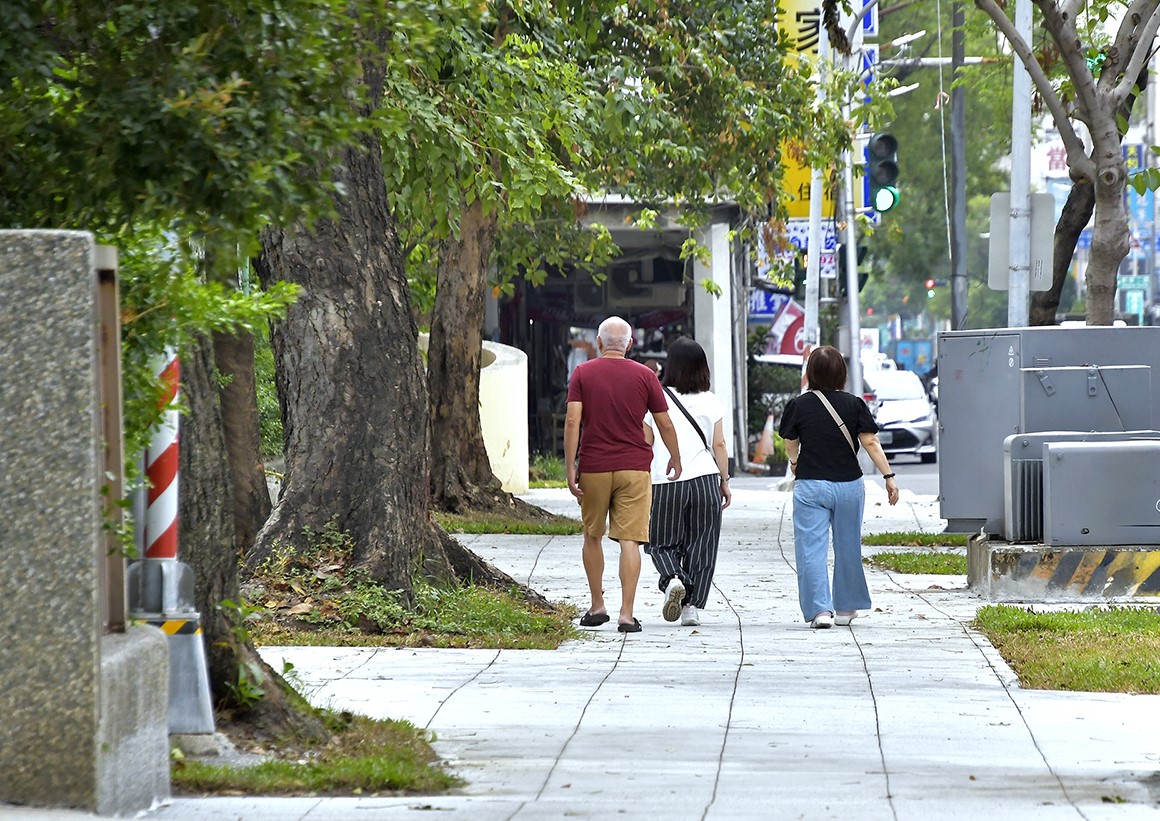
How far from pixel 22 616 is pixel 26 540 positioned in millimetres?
207

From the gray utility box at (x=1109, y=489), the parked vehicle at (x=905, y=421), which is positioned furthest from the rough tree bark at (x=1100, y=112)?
the parked vehicle at (x=905, y=421)

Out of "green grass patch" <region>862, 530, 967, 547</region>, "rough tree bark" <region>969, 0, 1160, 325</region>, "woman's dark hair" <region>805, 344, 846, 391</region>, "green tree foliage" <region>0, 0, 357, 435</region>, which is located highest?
"rough tree bark" <region>969, 0, 1160, 325</region>

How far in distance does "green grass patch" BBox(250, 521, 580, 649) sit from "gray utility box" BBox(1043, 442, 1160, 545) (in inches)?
132

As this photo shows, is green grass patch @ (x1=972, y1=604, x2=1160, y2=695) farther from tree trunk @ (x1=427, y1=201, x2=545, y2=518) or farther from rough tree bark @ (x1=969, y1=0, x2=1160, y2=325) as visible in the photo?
tree trunk @ (x1=427, y1=201, x2=545, y2=518)

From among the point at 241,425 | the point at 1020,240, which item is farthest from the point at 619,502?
the point at 1020,240

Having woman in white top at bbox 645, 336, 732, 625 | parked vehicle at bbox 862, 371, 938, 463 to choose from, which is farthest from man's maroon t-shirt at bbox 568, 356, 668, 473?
parked vehicle at bbox 862, 371, 938, 463

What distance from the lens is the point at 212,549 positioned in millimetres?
6703

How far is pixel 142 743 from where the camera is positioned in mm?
5473

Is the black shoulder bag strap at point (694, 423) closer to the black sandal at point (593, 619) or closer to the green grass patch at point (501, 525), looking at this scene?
the black sandal at point (593, 619)

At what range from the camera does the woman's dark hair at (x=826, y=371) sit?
36.4 feet

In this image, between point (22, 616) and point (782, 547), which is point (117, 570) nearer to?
point (22, 616)

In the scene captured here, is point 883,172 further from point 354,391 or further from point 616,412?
point 354,391

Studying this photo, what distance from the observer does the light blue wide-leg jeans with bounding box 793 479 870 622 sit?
10.9 m

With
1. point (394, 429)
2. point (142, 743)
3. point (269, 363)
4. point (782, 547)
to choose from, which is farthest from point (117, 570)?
point (269, 363)
